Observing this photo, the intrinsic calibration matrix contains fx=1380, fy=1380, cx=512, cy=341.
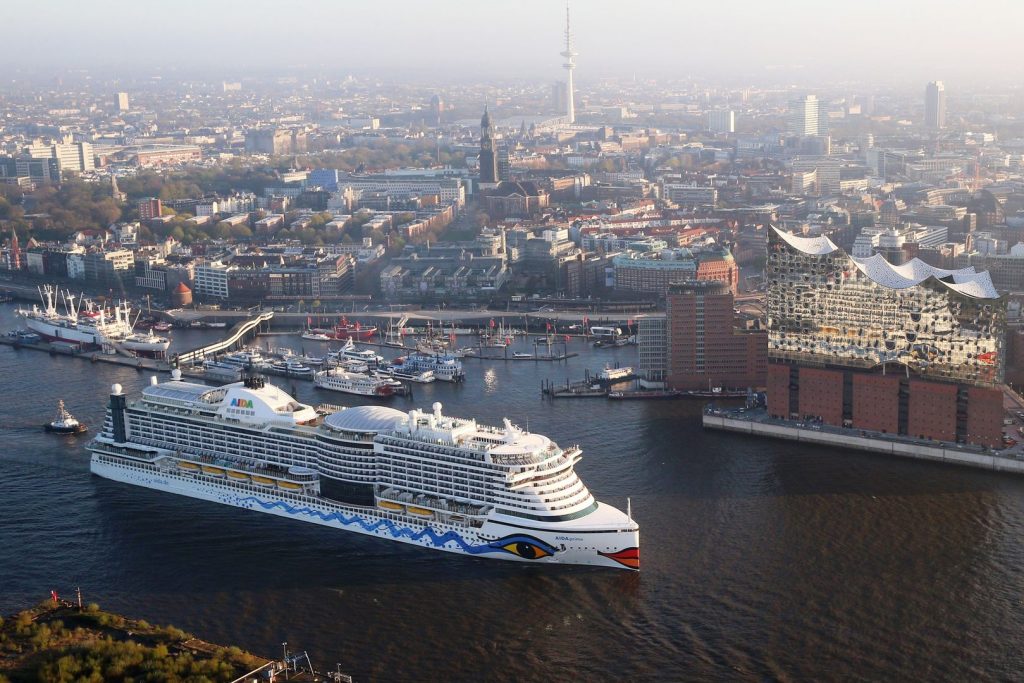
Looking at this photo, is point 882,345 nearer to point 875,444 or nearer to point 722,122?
point 875,444

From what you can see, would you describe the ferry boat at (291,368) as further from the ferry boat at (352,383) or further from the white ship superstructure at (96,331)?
the white ship superstructure at (96,331)

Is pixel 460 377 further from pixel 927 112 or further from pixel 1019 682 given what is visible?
pixel 927 112

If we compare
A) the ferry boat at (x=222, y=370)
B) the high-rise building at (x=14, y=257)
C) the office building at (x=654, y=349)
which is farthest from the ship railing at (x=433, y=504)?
the high-rise building at (x=14, y=257)

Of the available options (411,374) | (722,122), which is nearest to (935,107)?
(722,122)

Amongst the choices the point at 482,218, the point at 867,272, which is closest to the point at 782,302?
the point at 867,272

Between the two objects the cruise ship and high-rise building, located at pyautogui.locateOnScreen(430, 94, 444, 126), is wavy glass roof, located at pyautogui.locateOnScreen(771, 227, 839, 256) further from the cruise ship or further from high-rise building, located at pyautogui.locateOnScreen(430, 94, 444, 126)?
high-rise building, located at pyautogui.locateOnScreen(430, 94, 444, 126)

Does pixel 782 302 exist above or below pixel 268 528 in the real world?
above

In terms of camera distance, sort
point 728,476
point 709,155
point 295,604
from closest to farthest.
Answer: point 295,604 < point 728,476 < point 709,155
